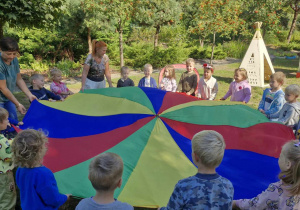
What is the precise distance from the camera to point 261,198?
77.0 inches

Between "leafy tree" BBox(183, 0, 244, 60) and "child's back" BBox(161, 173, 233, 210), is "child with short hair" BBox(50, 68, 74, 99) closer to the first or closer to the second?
"child's back" BBox(161, 173, 233, 210)

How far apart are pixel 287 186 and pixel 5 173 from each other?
87.7 inches

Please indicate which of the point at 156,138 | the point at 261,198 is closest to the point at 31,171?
the point at 156,138

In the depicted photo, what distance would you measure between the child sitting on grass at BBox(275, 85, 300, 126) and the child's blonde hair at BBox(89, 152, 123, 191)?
252cm

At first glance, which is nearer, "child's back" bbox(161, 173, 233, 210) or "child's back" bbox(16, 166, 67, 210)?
"child's back" bbox(161, 173, 233, 210)

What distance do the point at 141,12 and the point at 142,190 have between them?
6.92m

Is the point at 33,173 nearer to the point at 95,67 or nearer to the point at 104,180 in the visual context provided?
the point at 104,180

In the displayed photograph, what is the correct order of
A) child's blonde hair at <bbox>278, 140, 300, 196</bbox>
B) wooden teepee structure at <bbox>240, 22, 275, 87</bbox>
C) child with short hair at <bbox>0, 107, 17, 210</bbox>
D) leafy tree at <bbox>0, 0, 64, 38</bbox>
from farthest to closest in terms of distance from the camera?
wooden teepee structure at <bbox>240, 22, 275, 87</bbox> → leafy tree at <bbox>0, 0, 64, 38</bbox> → child with short hair at <bbox>0, 107, 17, 210</bbox> → child's blonde hair at <bbox>278, 140, 300, 196</bbox>

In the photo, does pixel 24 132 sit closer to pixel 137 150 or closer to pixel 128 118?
pixel 137 150

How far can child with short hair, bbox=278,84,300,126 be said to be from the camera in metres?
3.32

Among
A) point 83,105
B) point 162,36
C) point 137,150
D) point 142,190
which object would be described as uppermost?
point 162,36

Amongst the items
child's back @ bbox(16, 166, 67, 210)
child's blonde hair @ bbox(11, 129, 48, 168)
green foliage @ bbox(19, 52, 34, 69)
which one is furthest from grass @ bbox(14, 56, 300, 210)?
green foliage @ bbox(19, 52, 34, 69)

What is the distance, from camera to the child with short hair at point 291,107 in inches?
131

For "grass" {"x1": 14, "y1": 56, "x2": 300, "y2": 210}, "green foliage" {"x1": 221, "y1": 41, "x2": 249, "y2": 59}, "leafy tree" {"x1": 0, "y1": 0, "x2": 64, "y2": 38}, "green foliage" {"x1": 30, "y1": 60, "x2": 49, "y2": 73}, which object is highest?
"leafy tree" {"x1": 0, "y1": 0, "x2": 64, "y2": 38}
